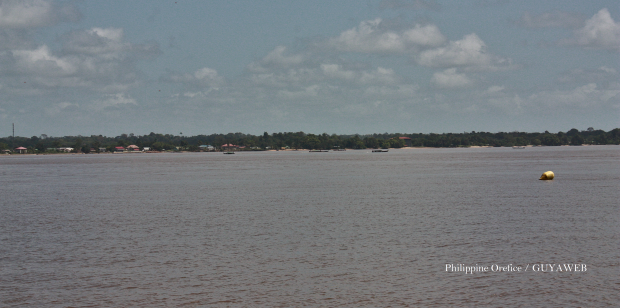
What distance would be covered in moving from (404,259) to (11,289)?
17.7 meters

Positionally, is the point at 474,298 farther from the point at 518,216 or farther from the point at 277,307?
the point at 518,216

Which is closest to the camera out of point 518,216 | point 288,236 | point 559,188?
point 288,236

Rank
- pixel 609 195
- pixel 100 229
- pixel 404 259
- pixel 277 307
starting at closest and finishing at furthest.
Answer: pixel 277 307 → pixel 404 259 → pixel 100 229 → pixel 609 195

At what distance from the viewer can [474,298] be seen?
21.4 metres

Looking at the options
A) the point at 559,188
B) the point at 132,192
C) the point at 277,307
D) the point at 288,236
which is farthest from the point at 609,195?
the point at 132,192

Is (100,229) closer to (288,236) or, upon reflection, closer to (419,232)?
(288,236)

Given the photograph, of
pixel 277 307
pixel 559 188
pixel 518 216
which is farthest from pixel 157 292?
pixel 559 188

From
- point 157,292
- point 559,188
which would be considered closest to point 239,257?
point 157,292

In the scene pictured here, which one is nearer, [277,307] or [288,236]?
[277,307]

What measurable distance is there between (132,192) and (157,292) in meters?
51.0

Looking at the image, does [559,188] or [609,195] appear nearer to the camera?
[609,195]

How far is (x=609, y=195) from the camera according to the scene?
192 ft

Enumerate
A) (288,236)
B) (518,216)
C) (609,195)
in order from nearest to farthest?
1. (288,236)
2. (518,216)
3. (609,195)

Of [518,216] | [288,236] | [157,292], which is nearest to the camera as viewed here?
[157,292]
